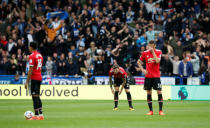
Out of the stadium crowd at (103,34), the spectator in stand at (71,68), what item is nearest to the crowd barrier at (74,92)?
the stadium crowd at (103,34)

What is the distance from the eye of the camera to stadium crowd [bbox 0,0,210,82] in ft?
93.3

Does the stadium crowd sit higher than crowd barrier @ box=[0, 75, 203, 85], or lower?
higher

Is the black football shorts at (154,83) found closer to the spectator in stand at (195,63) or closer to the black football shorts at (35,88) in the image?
the black football shorts at (35,88)

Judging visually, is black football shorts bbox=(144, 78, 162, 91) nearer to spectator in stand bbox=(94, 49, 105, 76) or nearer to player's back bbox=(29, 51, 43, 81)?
player's back bbox=(29, 51, 43, 81)

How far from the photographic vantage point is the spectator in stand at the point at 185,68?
1078 inches

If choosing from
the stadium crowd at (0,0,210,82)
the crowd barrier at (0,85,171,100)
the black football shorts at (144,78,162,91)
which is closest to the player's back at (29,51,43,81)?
the black football shorts at (144,78,162,91)

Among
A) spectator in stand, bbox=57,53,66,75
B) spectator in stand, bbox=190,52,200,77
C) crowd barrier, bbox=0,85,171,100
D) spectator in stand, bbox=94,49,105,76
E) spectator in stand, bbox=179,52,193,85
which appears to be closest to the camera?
spectator in stand, bbox=179,52,193,85

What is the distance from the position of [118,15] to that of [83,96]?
20.9 feet

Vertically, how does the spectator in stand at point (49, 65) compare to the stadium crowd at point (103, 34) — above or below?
below

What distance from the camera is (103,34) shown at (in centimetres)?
2956

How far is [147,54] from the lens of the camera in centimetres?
1622

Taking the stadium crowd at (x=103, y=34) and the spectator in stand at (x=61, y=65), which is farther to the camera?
the spectator in stand at (x=61, y=65)

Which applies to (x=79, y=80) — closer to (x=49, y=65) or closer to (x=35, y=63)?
(x=49, y=65)

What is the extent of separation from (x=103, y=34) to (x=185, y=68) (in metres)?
5.61
